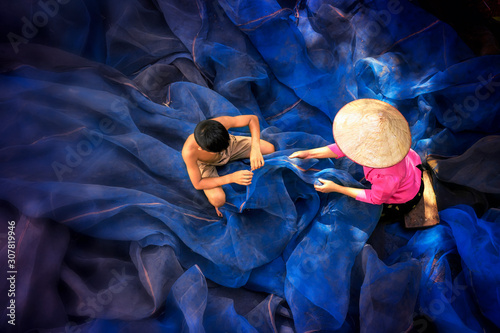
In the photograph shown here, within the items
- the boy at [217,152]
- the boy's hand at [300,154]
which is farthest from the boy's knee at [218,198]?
the boy's hand at [300,154]

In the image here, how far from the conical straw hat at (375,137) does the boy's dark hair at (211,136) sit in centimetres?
57

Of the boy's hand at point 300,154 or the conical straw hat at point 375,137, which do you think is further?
the boy's hand at point 300,154

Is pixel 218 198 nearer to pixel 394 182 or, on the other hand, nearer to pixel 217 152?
pixel 217 152

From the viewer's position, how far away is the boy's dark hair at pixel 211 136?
1518mm

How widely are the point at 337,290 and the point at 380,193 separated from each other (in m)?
0.55

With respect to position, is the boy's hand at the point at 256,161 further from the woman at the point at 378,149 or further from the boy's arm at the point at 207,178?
the woman at the point at 378,149

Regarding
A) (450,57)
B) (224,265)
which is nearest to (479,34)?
(450,57)

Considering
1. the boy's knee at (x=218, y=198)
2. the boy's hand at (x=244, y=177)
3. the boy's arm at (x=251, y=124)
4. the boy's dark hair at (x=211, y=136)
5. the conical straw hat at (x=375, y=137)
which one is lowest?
the boy's knee at (x=218, y=198)

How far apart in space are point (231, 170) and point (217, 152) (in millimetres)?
369

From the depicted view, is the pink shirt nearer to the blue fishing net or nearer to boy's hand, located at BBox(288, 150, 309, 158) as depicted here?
the blue fishing net

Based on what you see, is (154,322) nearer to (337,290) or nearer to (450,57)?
(337,290)

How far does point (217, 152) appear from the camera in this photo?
5.44 feet

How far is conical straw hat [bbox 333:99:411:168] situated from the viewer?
1347 mm

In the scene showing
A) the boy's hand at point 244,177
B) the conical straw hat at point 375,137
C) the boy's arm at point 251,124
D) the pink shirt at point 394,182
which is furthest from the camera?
the boy's arm at point 251,124
